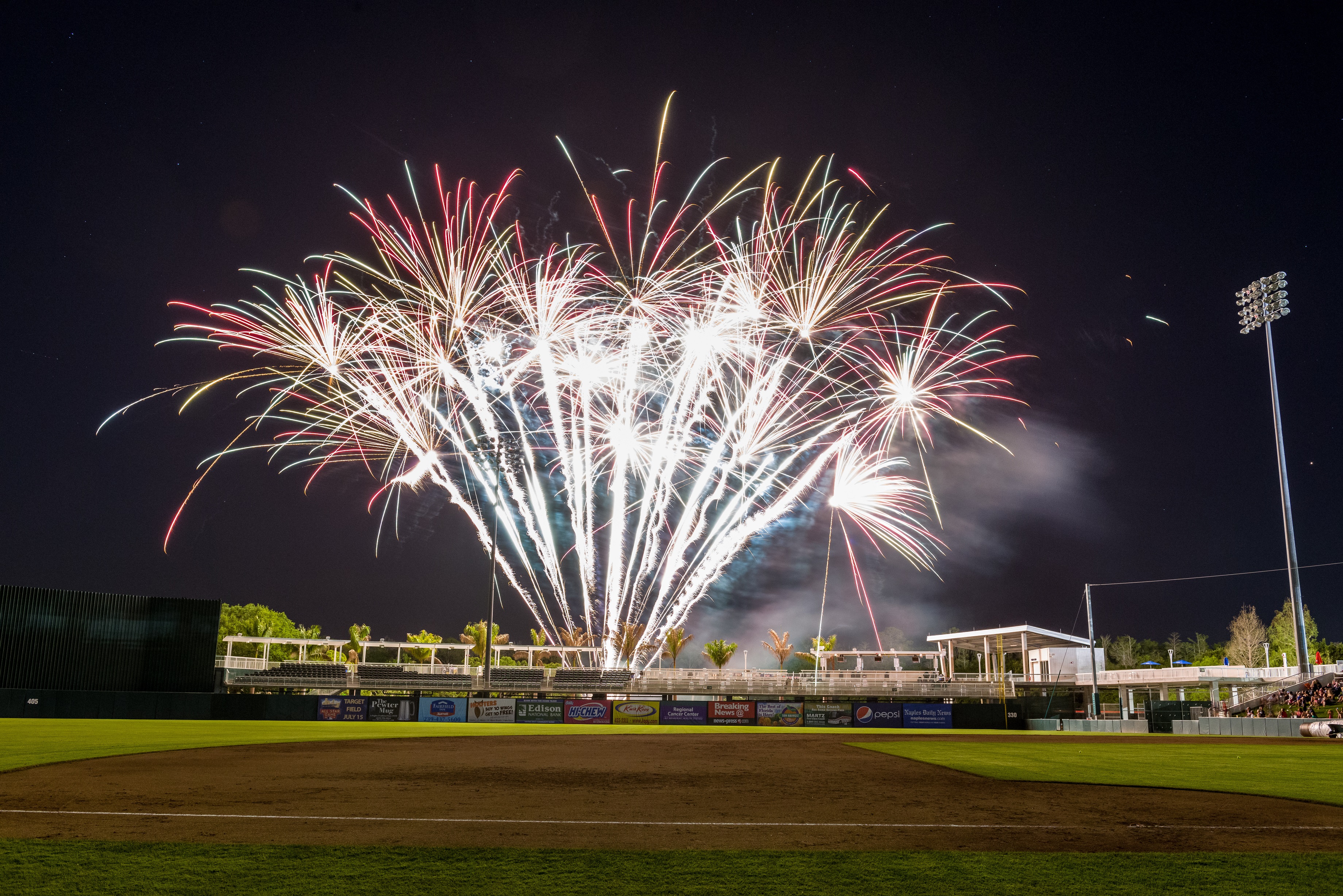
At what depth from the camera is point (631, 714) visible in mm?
46094

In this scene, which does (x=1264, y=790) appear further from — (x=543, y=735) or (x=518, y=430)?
(x=518, y=430)

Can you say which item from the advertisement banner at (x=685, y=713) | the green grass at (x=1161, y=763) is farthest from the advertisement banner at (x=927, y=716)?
the green grass at (x=1161, y=763)

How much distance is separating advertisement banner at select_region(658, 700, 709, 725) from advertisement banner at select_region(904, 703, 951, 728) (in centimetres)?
1036

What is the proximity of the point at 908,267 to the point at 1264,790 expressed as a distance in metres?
26.9

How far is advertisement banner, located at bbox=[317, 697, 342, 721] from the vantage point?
4250 centimetres

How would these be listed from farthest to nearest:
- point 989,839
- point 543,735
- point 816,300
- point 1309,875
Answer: point 816,300 < point 543,735 < point 989,839 < point 1309,875

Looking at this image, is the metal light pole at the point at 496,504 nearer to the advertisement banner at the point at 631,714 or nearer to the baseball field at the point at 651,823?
the advertisement banner at the point at 631,714

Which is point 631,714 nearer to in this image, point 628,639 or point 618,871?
point 628,639

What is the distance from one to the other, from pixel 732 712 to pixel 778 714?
246 cm

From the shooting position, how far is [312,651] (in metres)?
97.4

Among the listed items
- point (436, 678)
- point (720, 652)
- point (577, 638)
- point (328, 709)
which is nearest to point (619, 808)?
point (328, 709)

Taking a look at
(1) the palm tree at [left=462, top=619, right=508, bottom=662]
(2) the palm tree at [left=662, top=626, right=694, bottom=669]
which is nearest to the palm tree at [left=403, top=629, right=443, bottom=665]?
(1) the palm tree at [left=462, top=619, right=508, bottom=662]

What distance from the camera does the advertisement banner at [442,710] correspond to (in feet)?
143

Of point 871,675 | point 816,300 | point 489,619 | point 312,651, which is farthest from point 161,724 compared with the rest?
point 312,651
